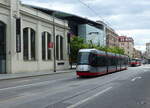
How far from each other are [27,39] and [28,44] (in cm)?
75

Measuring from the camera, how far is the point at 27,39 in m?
49.5

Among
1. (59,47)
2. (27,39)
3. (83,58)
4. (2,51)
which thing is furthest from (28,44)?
(83,58)

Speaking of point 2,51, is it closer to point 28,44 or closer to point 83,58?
point 28,44

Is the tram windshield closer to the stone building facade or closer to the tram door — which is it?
the stone building facade

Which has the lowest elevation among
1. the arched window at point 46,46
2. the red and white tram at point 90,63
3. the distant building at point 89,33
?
the red and white tram at point 90,63

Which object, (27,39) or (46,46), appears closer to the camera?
(27,39)

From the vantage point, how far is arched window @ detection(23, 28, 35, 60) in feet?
159

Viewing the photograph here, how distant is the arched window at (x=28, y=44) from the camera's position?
48594 millimetres

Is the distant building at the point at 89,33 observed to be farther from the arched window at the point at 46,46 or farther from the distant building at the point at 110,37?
the arched window at the point at 46,46

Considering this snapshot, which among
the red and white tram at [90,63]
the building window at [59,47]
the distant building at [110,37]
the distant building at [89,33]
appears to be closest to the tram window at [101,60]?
the red and white tram at [90,63]

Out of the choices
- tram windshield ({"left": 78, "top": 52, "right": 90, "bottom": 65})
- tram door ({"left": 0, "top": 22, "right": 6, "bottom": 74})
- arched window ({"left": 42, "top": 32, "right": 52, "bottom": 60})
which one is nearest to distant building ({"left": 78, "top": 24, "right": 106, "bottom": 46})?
arched window ({"left": 42, "top": 32, "right": 52, "bottom": 60})

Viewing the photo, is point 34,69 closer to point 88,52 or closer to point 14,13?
point 14,13

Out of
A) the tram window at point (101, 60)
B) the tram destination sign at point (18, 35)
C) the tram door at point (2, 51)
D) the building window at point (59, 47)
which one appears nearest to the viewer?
the tram window at point (101, 60)

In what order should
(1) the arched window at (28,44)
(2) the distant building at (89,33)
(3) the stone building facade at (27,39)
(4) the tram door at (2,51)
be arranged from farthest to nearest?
(2) the distant building at (89,33) < (1) the arched window at (28,44) < (3) the stone building facade at (27,39) < (4) the tram door at (2,51)
